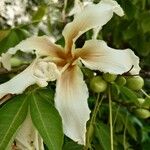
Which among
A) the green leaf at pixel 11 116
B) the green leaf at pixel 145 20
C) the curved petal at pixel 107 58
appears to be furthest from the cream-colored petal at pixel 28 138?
the green leaf at pixel 145 20

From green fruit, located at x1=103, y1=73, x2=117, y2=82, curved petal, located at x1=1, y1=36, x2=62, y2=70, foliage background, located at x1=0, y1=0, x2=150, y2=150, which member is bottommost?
foliage background, located at x1=0, y1=0, x2=150, y2=150

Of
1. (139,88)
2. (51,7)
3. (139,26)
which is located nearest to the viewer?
(139,88)

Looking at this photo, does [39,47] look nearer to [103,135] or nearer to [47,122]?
[47,122]

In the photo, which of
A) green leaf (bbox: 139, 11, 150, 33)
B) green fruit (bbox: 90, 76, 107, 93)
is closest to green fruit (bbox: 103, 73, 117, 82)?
green fruit (bbox: 90, 76, 107, 93)

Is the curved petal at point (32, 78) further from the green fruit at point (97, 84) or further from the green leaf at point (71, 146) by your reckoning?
the green leaf at point (71, 146)

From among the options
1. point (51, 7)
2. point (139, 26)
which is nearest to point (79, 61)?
point (51, 7)

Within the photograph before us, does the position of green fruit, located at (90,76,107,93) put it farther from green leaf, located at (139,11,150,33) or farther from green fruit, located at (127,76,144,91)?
green leaf, located at (139,11,150,33)

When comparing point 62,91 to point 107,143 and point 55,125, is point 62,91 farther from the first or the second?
point 107,143

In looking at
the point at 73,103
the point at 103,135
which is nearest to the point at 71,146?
the point at 103,135
